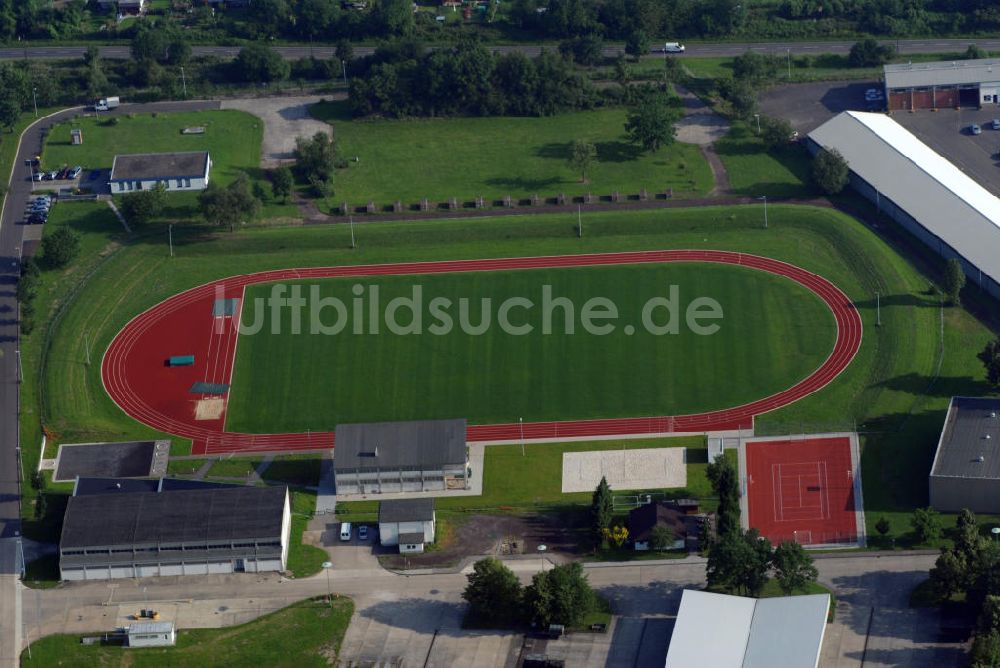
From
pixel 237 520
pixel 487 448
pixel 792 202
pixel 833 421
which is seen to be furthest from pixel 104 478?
pixel 792 202

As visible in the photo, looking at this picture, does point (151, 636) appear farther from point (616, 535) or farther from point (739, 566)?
point (739, 566)

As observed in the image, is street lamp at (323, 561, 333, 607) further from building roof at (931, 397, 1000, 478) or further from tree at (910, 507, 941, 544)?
building roof at (931, 397, 1000, 478)

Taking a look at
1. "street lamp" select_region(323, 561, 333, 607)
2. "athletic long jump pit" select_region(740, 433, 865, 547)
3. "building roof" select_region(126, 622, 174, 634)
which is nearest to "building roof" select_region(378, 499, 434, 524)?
"street lamp" select_region(323, 561, 333, 607)

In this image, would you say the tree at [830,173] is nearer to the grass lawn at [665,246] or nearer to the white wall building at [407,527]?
the grass lawn at [665,246]

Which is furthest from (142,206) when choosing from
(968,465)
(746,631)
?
(968,465)

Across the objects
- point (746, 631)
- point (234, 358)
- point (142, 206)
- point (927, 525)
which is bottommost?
point (746, 631)

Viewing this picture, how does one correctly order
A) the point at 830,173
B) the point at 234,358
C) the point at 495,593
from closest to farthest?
the point at 495,593, the point at 234,358, the point at 830,173

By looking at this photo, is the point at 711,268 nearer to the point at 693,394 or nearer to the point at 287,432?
the point at 693,394
